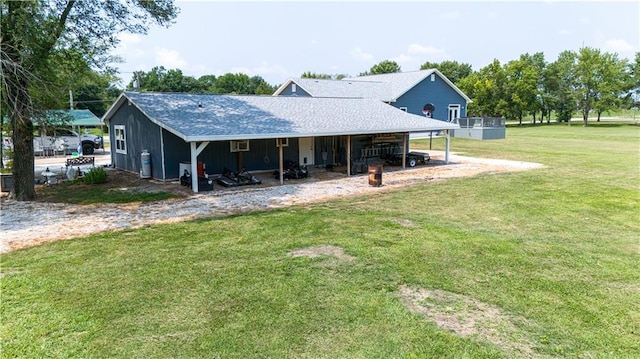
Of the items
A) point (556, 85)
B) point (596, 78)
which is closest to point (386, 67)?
point (556, 85)

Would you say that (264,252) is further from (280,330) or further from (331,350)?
(331,350)

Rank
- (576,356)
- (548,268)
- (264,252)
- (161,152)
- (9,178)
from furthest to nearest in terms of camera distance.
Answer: (161,152) → (9,178) → (264,252) → (548,268) → (576,356)

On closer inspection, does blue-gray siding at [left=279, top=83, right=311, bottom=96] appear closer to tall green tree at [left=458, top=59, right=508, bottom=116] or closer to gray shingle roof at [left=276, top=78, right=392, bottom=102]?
gray shingle roof at [left=276, top=78, right=392, bottom=102]

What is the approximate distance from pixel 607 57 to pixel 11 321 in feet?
207

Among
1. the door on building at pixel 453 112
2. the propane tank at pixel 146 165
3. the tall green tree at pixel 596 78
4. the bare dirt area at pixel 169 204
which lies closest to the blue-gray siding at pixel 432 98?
the door on building at pixel 453 112

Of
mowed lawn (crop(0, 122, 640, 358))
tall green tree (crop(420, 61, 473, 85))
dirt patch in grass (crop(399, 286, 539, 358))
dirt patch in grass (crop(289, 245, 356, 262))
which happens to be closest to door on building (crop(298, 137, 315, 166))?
mowed lawn (crop(0, 122, 640, 358))

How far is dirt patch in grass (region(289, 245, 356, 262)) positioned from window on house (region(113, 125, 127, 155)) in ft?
40.3

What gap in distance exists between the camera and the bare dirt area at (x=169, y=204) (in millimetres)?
9117

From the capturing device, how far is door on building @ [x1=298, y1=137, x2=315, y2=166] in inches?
711

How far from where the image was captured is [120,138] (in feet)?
57.8

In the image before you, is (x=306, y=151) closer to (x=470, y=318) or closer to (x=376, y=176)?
(x=376, y=176)

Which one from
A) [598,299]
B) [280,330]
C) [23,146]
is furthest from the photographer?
[23,146]

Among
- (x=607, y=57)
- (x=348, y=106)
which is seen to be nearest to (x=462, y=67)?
(x=607, y=57)

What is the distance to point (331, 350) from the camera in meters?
4.48
